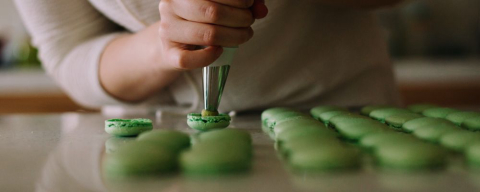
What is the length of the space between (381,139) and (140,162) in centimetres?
18

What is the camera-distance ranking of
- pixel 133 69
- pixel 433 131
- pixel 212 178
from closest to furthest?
1. pixel 212 178
2. pixel 433 131
3. pixel 133 69

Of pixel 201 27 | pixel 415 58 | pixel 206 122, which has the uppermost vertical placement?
pixel 201 27

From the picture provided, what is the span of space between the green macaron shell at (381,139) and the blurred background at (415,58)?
4.97 feet

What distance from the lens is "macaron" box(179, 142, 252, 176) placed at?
0.31 meters

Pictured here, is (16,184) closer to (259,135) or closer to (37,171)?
(37,171)

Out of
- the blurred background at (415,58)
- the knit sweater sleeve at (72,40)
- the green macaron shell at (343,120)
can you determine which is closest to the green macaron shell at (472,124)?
the green macaron shell at (343,120)

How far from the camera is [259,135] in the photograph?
0.50 meters

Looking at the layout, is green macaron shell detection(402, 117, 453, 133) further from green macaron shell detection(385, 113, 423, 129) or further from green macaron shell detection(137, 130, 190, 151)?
green macaron shell detection(137, 130, 190, 151)

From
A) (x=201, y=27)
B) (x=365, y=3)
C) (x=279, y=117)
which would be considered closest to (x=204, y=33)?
(x=201, y=27)

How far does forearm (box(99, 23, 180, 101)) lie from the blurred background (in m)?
1.27

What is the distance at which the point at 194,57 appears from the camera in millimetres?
527

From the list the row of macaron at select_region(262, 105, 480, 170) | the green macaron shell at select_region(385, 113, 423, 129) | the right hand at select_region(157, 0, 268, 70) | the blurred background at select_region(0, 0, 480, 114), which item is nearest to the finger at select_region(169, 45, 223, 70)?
the right hand at select_region(157, 0, 268, 70)

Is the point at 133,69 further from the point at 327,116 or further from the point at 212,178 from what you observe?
the point at 212,178

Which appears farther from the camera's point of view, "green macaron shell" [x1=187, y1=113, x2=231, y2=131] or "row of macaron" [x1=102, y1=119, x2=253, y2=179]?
"green macaron shell" [x1=187, y1=113, x2=231, y2=131]
